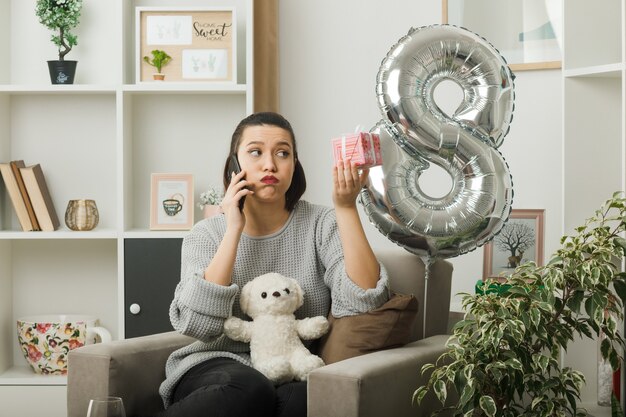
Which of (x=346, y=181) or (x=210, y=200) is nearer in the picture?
(x=346, y=181)

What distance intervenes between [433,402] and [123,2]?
176 centimetres

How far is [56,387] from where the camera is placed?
2990 millimetres

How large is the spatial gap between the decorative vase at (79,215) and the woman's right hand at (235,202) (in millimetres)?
992

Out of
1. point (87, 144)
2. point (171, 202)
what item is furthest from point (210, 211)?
point (87, 144)

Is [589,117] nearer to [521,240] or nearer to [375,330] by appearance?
[521,240]

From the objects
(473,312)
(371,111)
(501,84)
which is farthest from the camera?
(371,111)

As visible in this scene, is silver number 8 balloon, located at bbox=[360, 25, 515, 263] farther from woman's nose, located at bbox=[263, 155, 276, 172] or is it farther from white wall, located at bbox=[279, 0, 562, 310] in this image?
white wall, located at bbox=[279, 0, 562, 310]

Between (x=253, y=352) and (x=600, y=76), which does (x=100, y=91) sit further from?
(x=600, y=76)

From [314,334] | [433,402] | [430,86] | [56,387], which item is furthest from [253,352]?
[56,387]

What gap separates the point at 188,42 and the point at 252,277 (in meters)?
1.13

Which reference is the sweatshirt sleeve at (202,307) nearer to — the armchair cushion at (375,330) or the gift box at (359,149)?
the armchair cushion at (375,330)

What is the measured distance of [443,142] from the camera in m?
2.42

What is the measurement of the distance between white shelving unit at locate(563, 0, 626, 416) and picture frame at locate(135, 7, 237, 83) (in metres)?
1.15

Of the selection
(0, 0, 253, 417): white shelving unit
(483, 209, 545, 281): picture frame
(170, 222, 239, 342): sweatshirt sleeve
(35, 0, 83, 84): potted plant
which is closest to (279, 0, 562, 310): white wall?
(0, 0, 253, 417): white shelving unit
